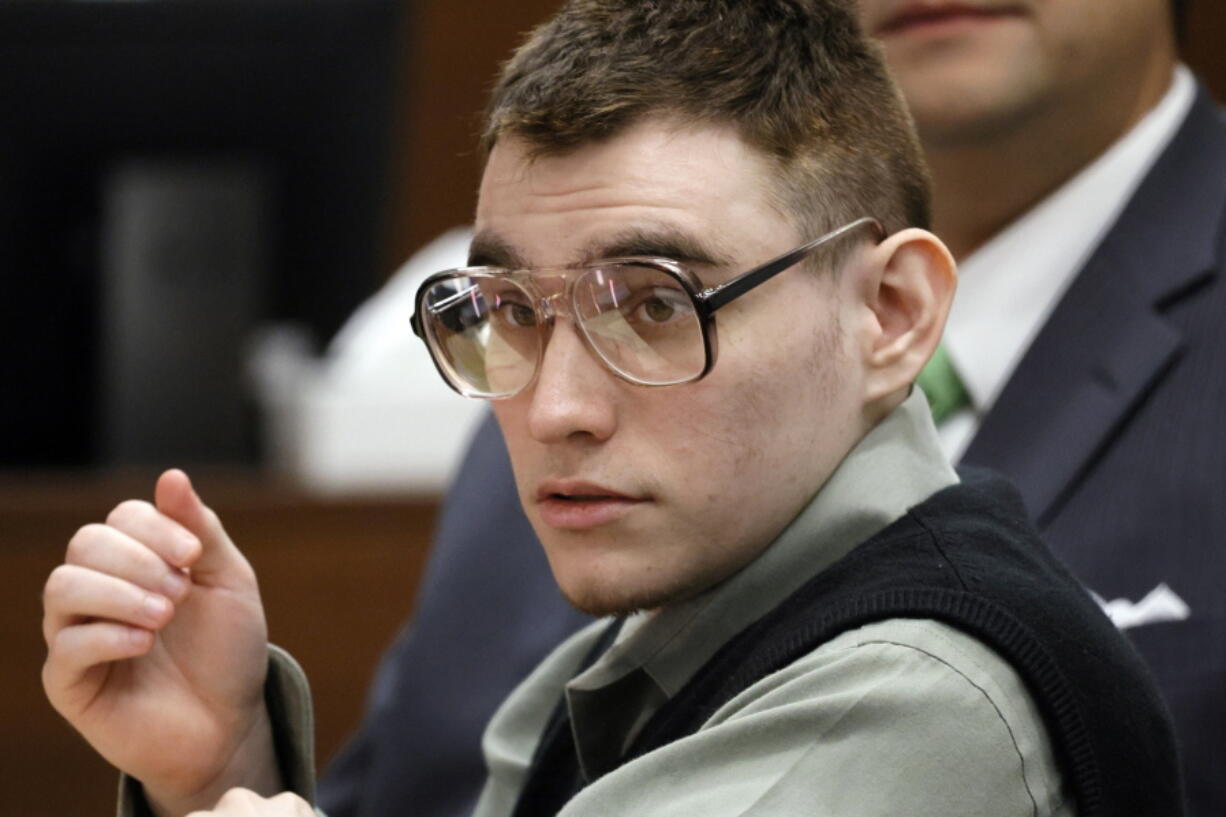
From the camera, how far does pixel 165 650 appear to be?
3.88 ft

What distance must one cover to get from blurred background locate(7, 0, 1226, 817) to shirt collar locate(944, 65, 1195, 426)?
37.6 inches

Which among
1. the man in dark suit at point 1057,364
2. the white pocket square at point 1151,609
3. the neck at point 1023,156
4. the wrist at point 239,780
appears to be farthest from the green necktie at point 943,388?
the wrist at point 239,780

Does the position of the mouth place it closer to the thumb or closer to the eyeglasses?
the eyeglasses

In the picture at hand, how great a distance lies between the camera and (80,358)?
2279 millimetres

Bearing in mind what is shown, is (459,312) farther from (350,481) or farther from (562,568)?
(350,481)

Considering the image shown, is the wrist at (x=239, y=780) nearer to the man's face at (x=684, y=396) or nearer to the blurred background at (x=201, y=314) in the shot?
the man's face at (x=684, y=396)

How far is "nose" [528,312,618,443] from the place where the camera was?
3.18 feet

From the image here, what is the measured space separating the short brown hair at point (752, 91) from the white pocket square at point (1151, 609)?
0.38 m

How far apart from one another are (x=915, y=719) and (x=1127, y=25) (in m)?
0.92

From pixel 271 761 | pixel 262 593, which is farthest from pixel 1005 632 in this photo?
pixel 262 593

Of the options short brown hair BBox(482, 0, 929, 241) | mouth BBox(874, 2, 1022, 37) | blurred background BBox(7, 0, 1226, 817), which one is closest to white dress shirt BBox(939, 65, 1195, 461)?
mouth BBox(874, 2, 1022, 37)

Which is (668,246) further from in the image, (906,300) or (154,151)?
(154,151)

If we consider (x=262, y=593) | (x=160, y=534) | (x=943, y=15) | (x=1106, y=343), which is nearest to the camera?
(x=160, y=534)

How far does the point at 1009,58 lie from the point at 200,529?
83 centimetres
